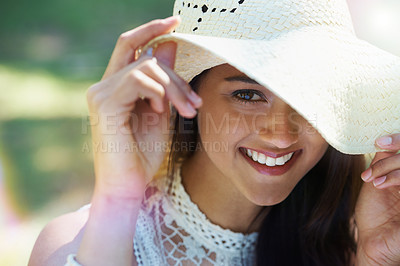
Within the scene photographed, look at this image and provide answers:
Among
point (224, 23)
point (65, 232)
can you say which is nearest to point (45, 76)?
point (65, 232)

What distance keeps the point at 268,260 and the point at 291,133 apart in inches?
29.6

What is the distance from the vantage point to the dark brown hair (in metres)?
2.15

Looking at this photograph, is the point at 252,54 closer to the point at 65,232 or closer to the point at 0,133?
the point at 65,232

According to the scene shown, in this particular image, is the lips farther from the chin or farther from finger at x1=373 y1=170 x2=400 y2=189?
finger at x1=373 y1=170 x2=400 y2=189

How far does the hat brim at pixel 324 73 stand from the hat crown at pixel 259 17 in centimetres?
4

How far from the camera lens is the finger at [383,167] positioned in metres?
1.69

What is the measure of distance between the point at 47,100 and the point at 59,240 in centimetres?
418

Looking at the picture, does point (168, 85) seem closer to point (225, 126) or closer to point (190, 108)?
point (190, 108)

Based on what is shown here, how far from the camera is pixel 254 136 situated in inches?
67.2

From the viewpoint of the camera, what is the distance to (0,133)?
507 cm

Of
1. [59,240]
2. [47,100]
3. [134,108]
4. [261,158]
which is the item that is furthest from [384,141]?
[47,100]

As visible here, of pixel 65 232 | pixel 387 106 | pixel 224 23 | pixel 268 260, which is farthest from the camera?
pixel 268 260

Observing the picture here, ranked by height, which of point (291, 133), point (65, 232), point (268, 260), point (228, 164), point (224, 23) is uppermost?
point (224, 23)

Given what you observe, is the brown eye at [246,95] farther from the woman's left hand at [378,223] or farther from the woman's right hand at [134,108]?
the woman's left hand at [378,223]
